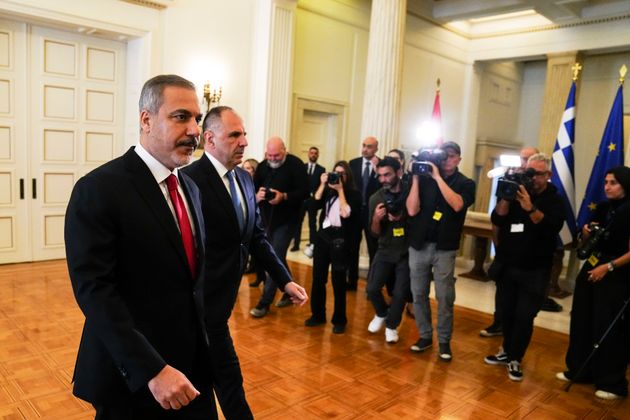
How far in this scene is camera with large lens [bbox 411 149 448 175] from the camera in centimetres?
362

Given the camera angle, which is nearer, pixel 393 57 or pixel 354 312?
pixel 354 312

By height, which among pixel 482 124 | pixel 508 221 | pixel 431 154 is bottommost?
pixel 508 221

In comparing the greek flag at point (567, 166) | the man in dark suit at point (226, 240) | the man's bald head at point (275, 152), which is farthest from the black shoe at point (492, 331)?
the man in dark suit at point (226, 240)

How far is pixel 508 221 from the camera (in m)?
3.53

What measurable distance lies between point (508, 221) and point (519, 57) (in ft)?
23.2

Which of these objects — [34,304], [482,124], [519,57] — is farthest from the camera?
[482,124]

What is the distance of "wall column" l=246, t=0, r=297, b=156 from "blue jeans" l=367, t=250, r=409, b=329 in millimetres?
3565

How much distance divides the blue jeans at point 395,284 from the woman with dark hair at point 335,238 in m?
0.25

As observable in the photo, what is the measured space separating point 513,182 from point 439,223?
60cm

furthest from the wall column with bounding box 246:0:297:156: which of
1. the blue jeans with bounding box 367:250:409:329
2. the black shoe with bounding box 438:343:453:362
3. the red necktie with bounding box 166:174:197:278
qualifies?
the red necktie with bounding box 166:174:197:278

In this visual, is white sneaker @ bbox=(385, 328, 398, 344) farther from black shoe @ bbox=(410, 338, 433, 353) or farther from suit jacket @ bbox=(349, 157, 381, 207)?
suit jacket @ bbox=(349, 157, 381, 207)

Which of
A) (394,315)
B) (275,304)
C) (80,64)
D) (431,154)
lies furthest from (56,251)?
(431,154)

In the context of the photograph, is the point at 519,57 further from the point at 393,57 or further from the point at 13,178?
the point at 13,178

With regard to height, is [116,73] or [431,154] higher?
[116,73]
